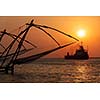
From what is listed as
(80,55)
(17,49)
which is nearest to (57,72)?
(80,55)

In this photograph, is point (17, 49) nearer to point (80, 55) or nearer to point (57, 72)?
point (57, 72)

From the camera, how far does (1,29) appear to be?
9.14 ft

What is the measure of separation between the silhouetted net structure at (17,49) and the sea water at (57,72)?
0.05 m

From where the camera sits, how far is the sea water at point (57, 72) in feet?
8.98

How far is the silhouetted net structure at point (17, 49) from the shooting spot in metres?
2.77

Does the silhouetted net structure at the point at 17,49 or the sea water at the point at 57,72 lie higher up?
the silhouetted net structure at the point at 17,49

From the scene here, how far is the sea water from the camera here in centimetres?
274

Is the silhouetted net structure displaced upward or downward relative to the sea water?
upward

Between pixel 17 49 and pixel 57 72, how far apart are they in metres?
0.37

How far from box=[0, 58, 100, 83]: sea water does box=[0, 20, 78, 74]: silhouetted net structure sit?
0.15 feet

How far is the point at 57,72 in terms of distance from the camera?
2768mm
